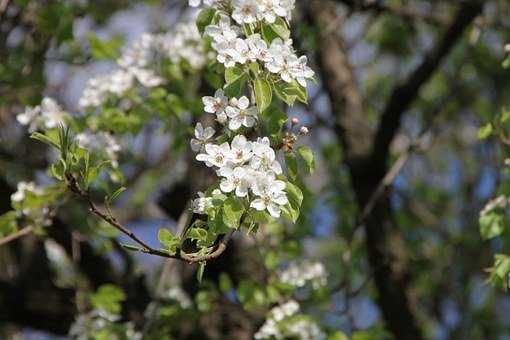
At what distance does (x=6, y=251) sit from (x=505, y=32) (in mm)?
2687

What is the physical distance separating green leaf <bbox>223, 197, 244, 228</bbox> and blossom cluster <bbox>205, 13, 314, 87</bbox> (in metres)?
0.29

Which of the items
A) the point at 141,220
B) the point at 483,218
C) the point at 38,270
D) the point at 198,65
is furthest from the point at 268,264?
the point at 141,220

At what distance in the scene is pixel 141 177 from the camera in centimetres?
548

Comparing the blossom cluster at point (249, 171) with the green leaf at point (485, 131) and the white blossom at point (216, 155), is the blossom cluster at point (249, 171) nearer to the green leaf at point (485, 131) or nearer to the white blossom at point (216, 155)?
the white blossom at point (216, 155)

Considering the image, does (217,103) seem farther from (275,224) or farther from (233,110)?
(275,224)

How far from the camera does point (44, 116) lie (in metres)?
2.91

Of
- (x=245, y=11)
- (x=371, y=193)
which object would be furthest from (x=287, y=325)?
(x=245, y=11)

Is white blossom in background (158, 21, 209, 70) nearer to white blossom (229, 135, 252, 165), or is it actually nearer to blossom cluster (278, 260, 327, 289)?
blossom cluster (278, 260, 327, 289)

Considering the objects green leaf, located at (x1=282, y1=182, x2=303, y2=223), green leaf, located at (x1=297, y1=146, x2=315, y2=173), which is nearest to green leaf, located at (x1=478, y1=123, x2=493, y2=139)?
green leaf, located at (x1=297, y1=146, x2=315, y2=173)

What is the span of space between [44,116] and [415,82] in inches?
67.1

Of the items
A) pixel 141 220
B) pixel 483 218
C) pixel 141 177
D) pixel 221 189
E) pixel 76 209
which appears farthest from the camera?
pixel 141 177

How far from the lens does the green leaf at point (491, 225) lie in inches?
94.8

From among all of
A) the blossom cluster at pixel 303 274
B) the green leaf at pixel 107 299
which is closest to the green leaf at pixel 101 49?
the green leaf at pixel 107 299

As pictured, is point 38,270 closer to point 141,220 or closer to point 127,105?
point 141,220
